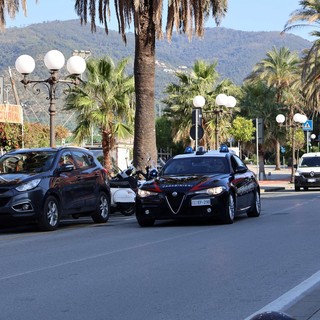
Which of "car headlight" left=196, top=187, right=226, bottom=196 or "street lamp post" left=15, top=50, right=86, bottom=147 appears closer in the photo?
"car headlight" left=196, top=187, right=226, bottom=196

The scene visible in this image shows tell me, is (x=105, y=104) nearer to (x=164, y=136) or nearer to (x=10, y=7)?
(x=10, y=7)

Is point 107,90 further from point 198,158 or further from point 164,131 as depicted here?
point 164,131

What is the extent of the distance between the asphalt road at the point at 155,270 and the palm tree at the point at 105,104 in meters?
18.6

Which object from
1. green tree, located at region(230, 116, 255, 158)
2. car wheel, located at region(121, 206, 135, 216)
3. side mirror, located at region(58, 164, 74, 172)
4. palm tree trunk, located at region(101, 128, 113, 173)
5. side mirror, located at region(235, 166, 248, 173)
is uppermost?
green tree, located at region(230, 116, 255, 158)

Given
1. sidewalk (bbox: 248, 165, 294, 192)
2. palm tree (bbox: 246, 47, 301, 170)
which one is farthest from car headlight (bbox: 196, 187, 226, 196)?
palm tree (bbox: 246, 47, 301, 170)

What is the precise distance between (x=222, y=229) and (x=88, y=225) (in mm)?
3950

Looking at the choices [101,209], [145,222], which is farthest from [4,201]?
[101,209]

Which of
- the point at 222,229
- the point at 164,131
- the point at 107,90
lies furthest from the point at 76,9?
the point at 164,131

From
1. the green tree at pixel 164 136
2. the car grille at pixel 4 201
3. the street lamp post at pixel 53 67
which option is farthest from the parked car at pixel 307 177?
the green tree at pixel 164 136

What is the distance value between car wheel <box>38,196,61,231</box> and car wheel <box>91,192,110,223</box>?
1817 millimetres

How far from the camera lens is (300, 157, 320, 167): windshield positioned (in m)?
38.6

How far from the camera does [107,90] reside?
35.4 m

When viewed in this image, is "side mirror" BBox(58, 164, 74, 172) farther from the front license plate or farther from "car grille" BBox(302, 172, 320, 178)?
"car grille" BBox(302, 172, 320, 178)

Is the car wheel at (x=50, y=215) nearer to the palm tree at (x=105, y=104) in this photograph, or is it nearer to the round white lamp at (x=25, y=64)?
the round white lamp at (x=25, y=64)
